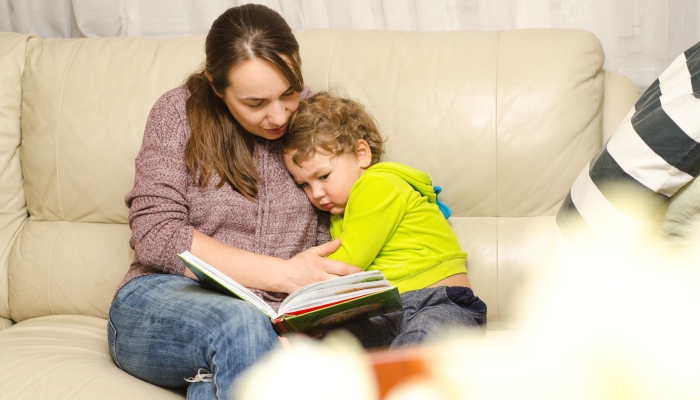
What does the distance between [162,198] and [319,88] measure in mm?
552

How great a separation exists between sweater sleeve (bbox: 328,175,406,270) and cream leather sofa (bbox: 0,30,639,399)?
259 millimetres

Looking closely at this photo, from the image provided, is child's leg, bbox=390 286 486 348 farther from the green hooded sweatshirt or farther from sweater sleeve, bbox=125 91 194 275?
sweater sleeve, bbox=125 91 194 275

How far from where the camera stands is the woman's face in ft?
4.61

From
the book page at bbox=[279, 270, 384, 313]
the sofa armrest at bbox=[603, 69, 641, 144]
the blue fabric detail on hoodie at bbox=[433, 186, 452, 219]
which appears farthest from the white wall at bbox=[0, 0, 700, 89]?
the book page at bbox=[279, 270, 384, 313]

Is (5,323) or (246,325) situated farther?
(5,323)

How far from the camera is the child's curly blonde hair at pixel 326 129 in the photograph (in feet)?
4.98

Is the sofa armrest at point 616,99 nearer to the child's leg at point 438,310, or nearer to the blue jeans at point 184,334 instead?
the child's leg at point 438,310

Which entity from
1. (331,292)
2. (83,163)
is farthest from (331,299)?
(83,163)

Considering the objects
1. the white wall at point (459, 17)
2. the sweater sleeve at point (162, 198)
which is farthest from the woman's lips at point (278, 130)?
the white wall at point (459, 17)

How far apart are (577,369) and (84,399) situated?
0.98 metres

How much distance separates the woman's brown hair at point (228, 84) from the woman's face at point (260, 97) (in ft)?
0.05

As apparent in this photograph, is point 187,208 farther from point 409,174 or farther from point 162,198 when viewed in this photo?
point 409,174

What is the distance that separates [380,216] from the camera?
145cm

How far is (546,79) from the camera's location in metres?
1.63
